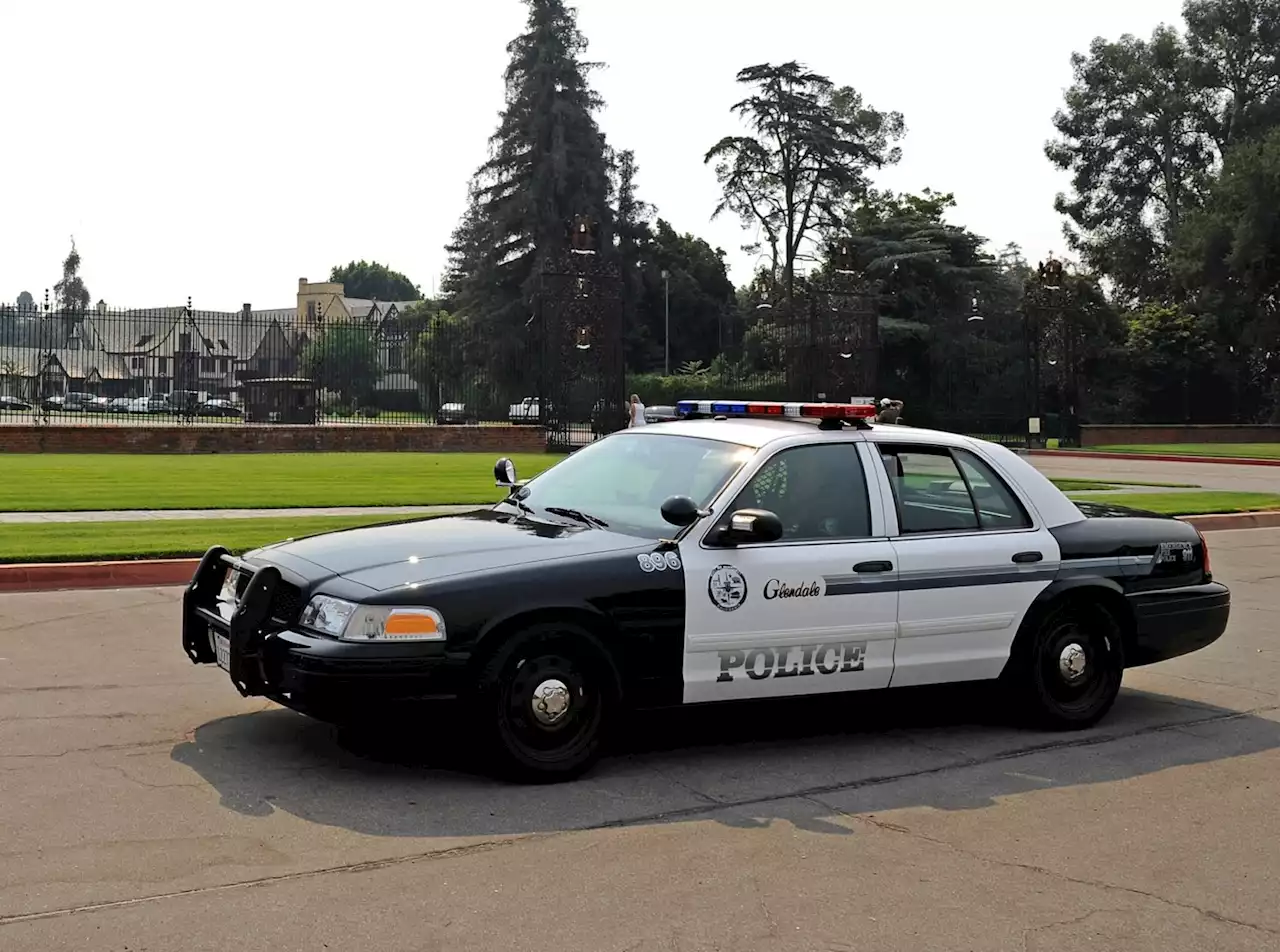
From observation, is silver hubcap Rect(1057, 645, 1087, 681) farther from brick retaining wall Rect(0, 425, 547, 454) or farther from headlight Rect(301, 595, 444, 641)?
brick retaining wall Rect(0, 425, 547, 454)

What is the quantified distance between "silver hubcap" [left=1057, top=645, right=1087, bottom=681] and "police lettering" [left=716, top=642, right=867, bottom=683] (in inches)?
47.6

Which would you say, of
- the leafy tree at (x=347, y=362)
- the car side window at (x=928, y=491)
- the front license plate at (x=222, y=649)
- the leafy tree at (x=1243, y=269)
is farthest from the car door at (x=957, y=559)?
the leafy tree at (x=1243, y=269)

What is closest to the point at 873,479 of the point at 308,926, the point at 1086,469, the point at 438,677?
the point at 438,677

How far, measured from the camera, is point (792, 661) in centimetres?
633

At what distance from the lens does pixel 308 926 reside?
4.20 m

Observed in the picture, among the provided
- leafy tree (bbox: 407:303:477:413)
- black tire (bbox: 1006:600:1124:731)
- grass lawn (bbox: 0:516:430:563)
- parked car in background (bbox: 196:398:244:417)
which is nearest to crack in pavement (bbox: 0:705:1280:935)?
black tire (bbox: 1006:600:1124:731)

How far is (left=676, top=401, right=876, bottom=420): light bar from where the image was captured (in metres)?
6.95

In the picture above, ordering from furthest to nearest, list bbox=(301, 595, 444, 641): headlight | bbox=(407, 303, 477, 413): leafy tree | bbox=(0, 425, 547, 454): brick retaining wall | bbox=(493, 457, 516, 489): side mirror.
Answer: bbox=(407, 303, 477, 413): leafy tree, bbox=(0, 425, 547, 454): brick retaining wall, bbox=(493, 457, 516, 489): side mirror, bbox=(301, 595, 444, 641): headlight

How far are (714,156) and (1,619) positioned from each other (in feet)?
224

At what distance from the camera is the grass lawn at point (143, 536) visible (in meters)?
12.0

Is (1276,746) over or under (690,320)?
under

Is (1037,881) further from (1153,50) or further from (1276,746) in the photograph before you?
(1153,50)

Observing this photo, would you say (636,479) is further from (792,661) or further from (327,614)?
(327,614)

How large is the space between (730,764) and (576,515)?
1.34 m
